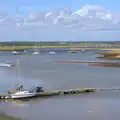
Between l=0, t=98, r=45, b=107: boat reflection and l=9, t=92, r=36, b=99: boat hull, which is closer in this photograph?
l=0, t=98, r=45, b=107: boat reflection

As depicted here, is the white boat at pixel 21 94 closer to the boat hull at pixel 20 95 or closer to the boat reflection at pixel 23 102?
the boat hull at pixel 20 95

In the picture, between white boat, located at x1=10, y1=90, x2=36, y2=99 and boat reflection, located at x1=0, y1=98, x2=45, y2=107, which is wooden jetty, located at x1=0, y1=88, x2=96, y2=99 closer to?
white boat, located at x1=10, y1=90, x2=36, y2=99

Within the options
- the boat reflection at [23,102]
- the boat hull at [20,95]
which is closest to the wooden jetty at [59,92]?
the boat hull at [20,95]

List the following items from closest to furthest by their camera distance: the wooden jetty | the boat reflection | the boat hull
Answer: the boat reflection
the boat hull
the wooden jetty

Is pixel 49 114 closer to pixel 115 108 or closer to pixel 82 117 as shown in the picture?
pixel 82 117

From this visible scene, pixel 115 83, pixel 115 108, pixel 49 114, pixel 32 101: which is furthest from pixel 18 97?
pixel 115 83

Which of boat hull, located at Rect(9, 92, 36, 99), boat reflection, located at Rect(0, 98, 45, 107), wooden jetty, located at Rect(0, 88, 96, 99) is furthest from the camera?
wooden jetty, located at Rect(0, 88, 96, 99)

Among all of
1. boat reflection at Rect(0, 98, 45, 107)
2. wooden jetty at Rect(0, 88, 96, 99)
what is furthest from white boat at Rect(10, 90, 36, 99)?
boat reflection at Rect(0, 98, 45, 107)

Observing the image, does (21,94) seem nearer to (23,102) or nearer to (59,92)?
(23,102)

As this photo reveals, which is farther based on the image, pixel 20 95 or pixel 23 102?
pixel 20 95

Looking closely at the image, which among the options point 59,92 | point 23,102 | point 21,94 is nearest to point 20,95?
point 21,94

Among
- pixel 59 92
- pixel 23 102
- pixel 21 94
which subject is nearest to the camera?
pixel 23 102
